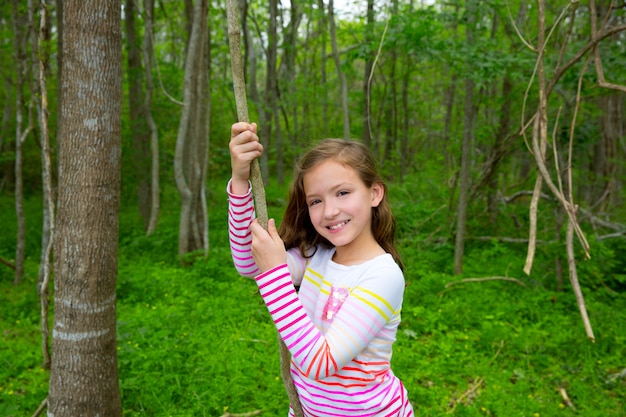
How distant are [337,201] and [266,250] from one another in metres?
0.29

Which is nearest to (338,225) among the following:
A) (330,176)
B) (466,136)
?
(330,176)

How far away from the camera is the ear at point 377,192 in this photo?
1.59 m

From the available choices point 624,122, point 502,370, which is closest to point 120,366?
point 502,370

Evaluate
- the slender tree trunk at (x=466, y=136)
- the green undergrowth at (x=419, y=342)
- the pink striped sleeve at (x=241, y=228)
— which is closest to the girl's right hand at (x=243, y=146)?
the pink striped sleeve at (x=241, y=228)

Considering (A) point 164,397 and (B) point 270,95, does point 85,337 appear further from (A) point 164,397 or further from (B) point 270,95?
(B) point 270,95

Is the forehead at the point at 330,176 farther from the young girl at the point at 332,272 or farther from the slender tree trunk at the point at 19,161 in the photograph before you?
the slender tree trunk at the point at 19,161

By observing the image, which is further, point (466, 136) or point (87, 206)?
point (466, 136)

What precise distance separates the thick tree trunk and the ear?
135 centimetres

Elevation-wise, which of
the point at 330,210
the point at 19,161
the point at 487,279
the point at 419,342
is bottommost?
the point at 419,342

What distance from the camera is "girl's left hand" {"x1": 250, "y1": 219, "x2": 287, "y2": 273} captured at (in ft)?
4.24

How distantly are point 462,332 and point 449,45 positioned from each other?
3.02 metres

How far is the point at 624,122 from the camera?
9.01 meters

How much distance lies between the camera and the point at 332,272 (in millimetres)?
1530

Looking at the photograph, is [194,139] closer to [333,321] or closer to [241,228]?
[241,228]
